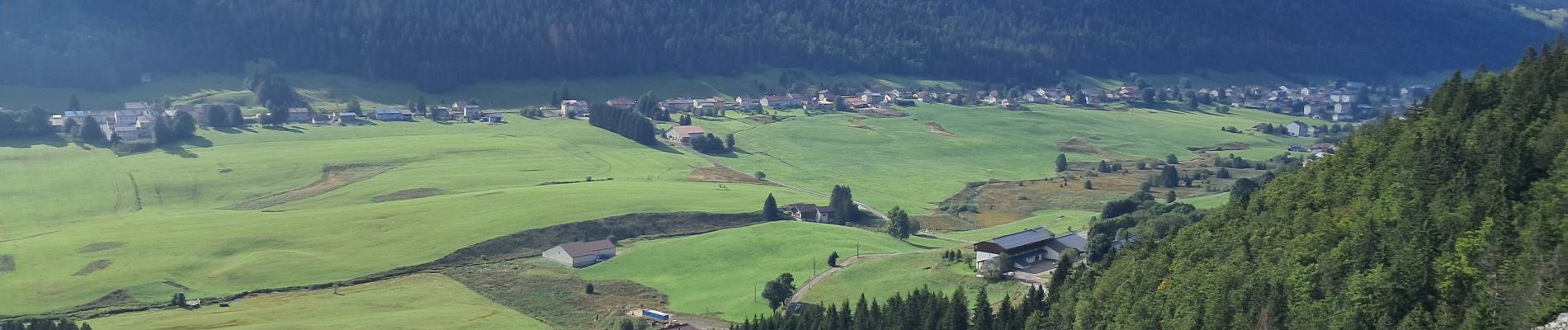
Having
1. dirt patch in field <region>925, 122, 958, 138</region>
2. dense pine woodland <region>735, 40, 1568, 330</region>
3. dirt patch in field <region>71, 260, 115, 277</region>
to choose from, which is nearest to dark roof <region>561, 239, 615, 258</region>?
dirt patch in field <region>71, 260, 115, 277</region>

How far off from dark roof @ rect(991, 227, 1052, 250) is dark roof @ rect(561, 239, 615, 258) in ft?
81.8

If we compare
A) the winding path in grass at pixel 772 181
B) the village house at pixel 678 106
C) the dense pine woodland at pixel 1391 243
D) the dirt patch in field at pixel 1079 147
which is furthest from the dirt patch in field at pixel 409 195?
the dirt patch in field at pixel 1079 147

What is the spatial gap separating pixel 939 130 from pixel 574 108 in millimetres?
42731

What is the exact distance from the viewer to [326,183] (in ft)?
361

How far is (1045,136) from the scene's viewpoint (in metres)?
154

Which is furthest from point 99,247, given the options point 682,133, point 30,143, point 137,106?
point 137,106

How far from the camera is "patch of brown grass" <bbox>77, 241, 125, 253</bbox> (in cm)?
8356

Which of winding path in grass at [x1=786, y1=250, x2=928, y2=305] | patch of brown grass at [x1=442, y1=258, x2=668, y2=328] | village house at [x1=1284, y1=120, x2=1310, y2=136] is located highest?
winding path in grass at [x1=786, y1=250, x2=928, y2=305]

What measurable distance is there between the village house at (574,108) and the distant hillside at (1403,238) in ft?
383

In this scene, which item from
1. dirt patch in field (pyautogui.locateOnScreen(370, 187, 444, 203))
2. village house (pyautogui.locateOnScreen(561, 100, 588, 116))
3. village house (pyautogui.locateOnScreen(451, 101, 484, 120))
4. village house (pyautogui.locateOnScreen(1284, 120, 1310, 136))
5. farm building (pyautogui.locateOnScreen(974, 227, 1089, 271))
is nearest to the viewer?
farm building (pyautogui.locateOnScreen(974, 227, 1089, 271))

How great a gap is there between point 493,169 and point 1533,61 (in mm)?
87810

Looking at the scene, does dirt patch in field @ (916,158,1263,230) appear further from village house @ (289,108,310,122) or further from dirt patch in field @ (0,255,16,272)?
village house @ (289,108,310,122)

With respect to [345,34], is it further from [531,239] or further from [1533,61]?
[1533,61]

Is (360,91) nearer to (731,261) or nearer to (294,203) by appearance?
(294,203)
